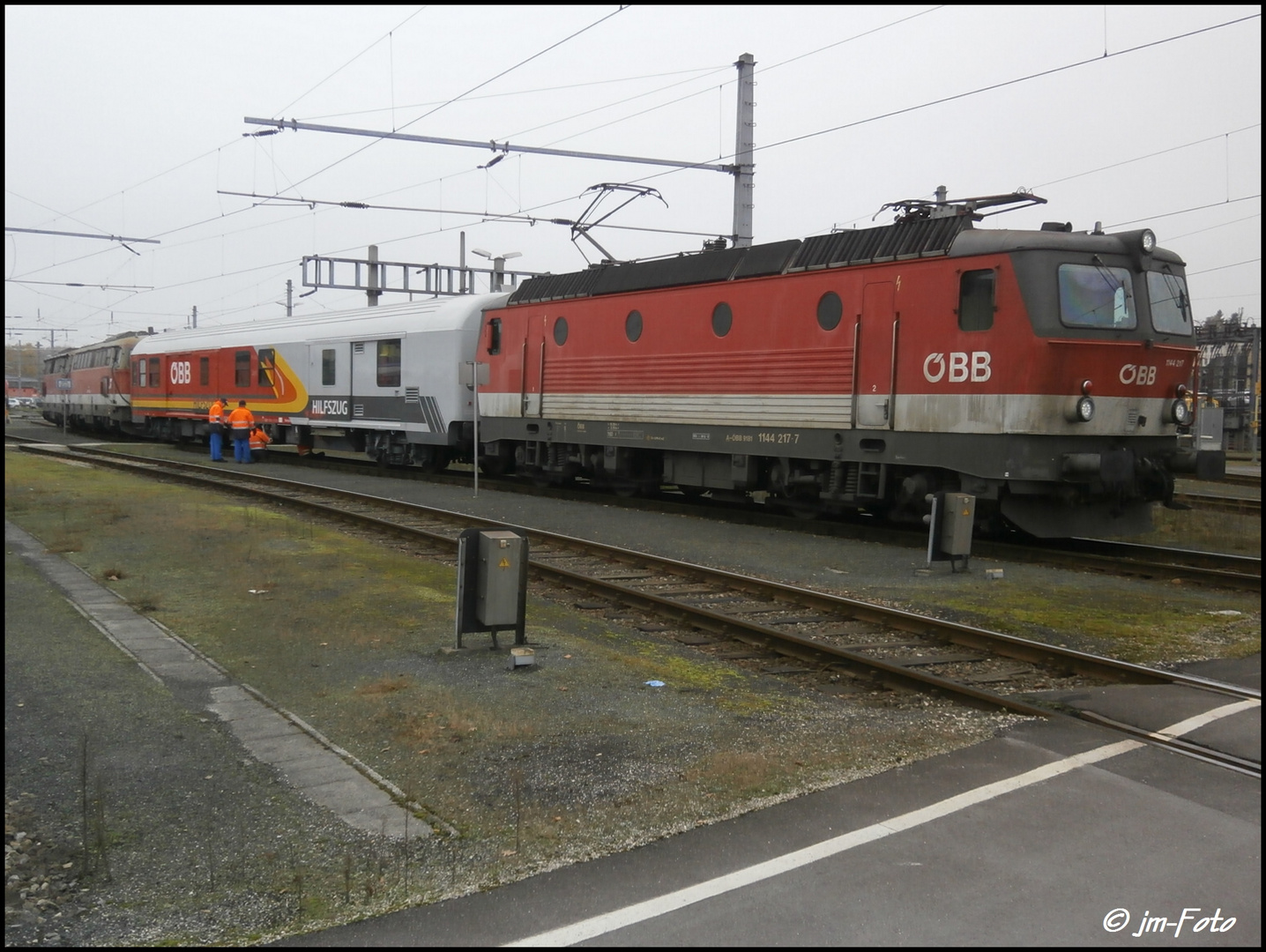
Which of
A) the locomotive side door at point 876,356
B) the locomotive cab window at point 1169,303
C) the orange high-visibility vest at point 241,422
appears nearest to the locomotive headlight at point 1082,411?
the locomotive cab window at point 1169,303

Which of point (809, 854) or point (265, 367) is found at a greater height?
point (265, 367)

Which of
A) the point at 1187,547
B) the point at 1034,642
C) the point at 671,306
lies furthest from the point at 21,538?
the point at 1187,547

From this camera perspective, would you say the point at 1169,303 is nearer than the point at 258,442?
Yes

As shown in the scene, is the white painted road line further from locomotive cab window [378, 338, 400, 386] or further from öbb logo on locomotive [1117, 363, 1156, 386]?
locomotive cab window [378, 338, 400, 386]

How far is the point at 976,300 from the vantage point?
12000 millimetres

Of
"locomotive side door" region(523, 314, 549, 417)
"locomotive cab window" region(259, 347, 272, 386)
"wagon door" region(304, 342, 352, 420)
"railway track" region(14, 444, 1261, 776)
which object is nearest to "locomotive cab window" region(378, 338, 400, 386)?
"wagon door" region(304, 342, 352, 420)

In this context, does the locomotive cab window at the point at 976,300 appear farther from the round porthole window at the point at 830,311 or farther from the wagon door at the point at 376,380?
the wagon door at the point at 376,380

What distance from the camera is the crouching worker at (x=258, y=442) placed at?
2677 cm

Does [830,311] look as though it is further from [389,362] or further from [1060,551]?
[389,362]

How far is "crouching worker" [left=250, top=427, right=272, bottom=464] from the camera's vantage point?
26767 millimetres

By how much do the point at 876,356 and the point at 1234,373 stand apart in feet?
188

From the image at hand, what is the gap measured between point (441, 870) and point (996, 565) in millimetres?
9055

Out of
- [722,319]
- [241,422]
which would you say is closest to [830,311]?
[722,319]

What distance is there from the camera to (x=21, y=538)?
12.5 metres
